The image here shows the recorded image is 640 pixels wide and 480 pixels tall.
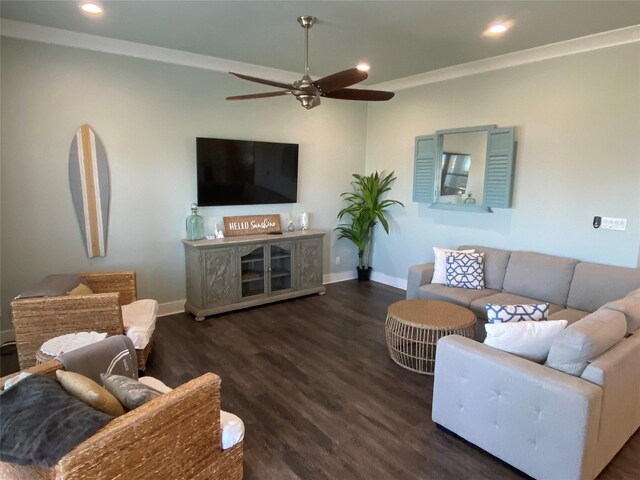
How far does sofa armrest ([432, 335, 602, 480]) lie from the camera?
1.87m

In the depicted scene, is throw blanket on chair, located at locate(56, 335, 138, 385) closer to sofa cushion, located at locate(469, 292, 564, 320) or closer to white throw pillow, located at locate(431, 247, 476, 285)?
sofa cushion, located at locate(469, 292, 564, 320)

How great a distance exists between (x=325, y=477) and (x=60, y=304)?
86.9 inches

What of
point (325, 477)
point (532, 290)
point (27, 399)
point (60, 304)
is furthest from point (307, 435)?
point (532, 290)

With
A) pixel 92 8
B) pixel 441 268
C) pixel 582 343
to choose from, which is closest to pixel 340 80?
pixel 92 8

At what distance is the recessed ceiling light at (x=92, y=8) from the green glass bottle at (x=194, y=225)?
1997mm

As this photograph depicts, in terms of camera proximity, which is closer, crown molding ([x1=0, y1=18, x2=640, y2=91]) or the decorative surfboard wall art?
crown molding ([x1=0, y1=18, x2=640, y2=91])

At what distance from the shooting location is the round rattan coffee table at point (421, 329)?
3074 millimetres

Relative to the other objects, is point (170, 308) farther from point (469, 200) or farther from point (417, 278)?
point (469, 200)

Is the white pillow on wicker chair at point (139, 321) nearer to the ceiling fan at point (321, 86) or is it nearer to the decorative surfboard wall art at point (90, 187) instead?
the decorative surfboard wall art at point (90, 187)

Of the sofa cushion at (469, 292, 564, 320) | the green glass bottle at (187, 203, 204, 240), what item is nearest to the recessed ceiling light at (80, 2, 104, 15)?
the green glass bottle at (187, 203, 204, 240)

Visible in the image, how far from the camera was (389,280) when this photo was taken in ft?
19.1

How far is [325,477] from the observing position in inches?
83.3

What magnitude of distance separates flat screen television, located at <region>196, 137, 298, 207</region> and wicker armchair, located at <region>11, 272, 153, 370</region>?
183cm

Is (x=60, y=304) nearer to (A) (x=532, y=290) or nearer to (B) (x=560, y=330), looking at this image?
(B) (x=560, y=330)
